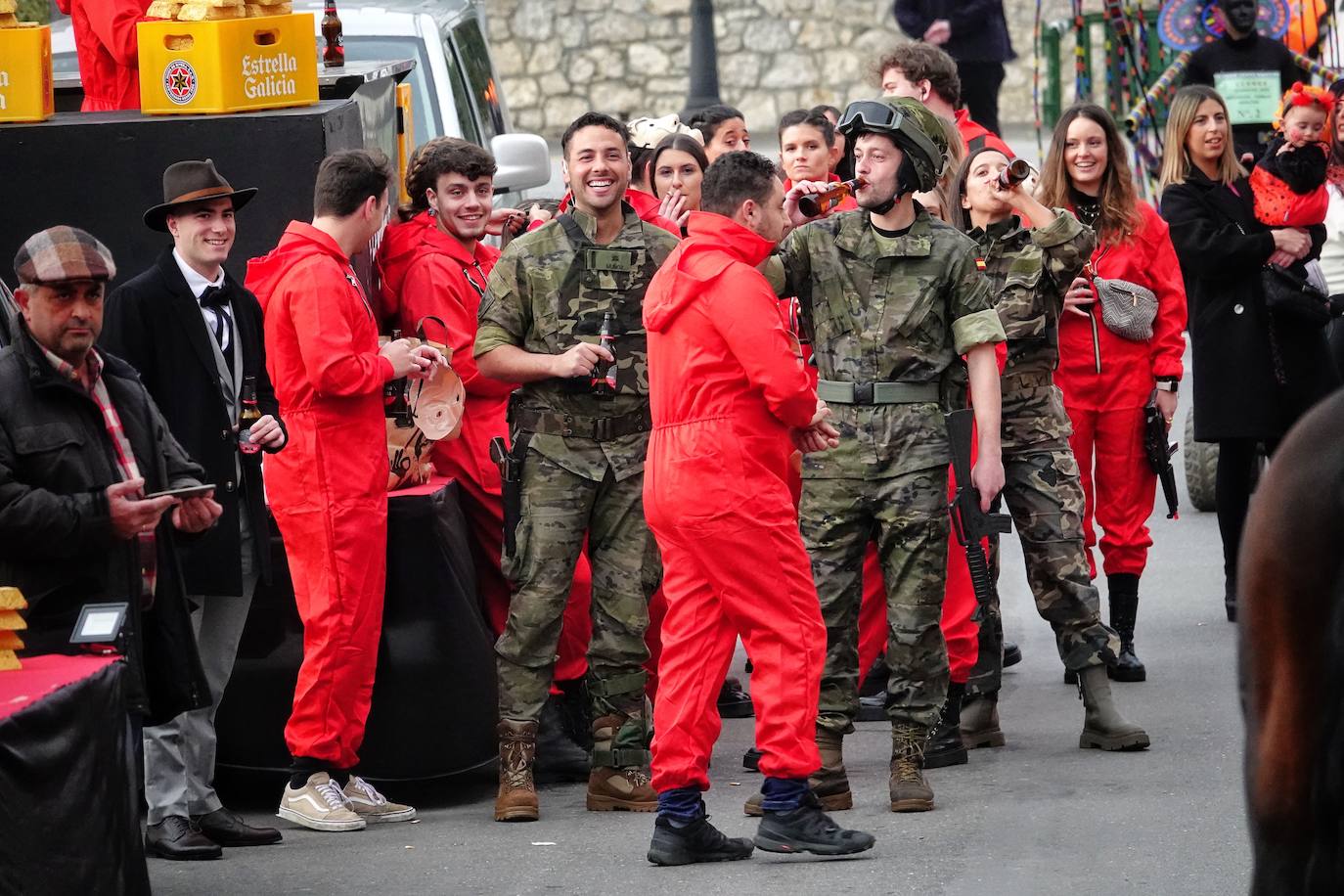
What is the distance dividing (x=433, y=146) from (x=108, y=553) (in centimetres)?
242

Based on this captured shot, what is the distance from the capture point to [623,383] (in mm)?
6926

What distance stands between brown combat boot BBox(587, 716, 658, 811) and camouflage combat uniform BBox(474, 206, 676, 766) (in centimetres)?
1

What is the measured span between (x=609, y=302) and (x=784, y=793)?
1778 mm

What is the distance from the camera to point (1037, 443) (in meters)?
7.50

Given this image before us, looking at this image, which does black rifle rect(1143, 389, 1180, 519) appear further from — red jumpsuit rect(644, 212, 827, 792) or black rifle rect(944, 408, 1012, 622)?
red jumpsuit rect(644, 212, 827, 792)

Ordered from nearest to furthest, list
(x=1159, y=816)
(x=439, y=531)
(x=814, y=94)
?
(x=1159, y=816)
(x=439, y=531)
(x=814, y=94)

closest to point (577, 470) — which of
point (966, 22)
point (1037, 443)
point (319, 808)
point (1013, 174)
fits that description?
point (319, 808)

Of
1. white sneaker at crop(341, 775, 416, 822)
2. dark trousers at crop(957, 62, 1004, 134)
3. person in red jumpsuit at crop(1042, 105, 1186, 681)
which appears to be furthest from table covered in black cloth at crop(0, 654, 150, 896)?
dark trousers at crop(957, 62, 1004, 134)

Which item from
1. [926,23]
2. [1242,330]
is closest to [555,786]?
[1242,330]

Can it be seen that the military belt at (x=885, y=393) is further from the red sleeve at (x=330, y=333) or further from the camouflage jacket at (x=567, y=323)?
the red sleeve at (x=330, y=333)

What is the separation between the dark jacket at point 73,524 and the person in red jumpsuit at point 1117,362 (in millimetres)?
3738

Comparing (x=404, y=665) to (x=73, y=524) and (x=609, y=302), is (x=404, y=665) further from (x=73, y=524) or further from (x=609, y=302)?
(x=73, y=524)

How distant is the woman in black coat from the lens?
8922 mm

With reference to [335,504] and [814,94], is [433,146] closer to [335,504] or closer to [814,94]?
[335,504]
